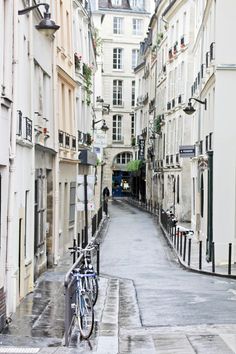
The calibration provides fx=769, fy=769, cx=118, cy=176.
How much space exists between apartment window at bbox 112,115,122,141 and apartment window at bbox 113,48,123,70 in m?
5.69

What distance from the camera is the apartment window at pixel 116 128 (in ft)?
284

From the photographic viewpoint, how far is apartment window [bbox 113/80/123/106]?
3423 inches

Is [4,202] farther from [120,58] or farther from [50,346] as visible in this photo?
[120,58]

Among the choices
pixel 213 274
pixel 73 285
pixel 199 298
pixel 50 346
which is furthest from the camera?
pixel 213 274

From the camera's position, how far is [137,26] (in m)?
88.9

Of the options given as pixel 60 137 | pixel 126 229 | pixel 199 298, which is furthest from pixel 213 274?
pixel 126 229

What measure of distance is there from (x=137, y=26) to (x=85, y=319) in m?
80.1

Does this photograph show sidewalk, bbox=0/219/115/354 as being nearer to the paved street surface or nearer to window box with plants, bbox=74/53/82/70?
the paved street surface

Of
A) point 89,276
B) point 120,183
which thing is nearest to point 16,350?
point 89,276

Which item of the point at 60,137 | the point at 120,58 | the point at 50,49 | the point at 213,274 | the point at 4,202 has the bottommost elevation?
the point at 213,274

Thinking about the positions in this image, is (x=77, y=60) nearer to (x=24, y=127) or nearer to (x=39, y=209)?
(x=39, y=209)

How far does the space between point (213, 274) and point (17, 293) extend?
833cm

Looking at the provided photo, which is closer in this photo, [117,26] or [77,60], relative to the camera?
[77,60]

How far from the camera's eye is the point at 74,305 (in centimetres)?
1121
